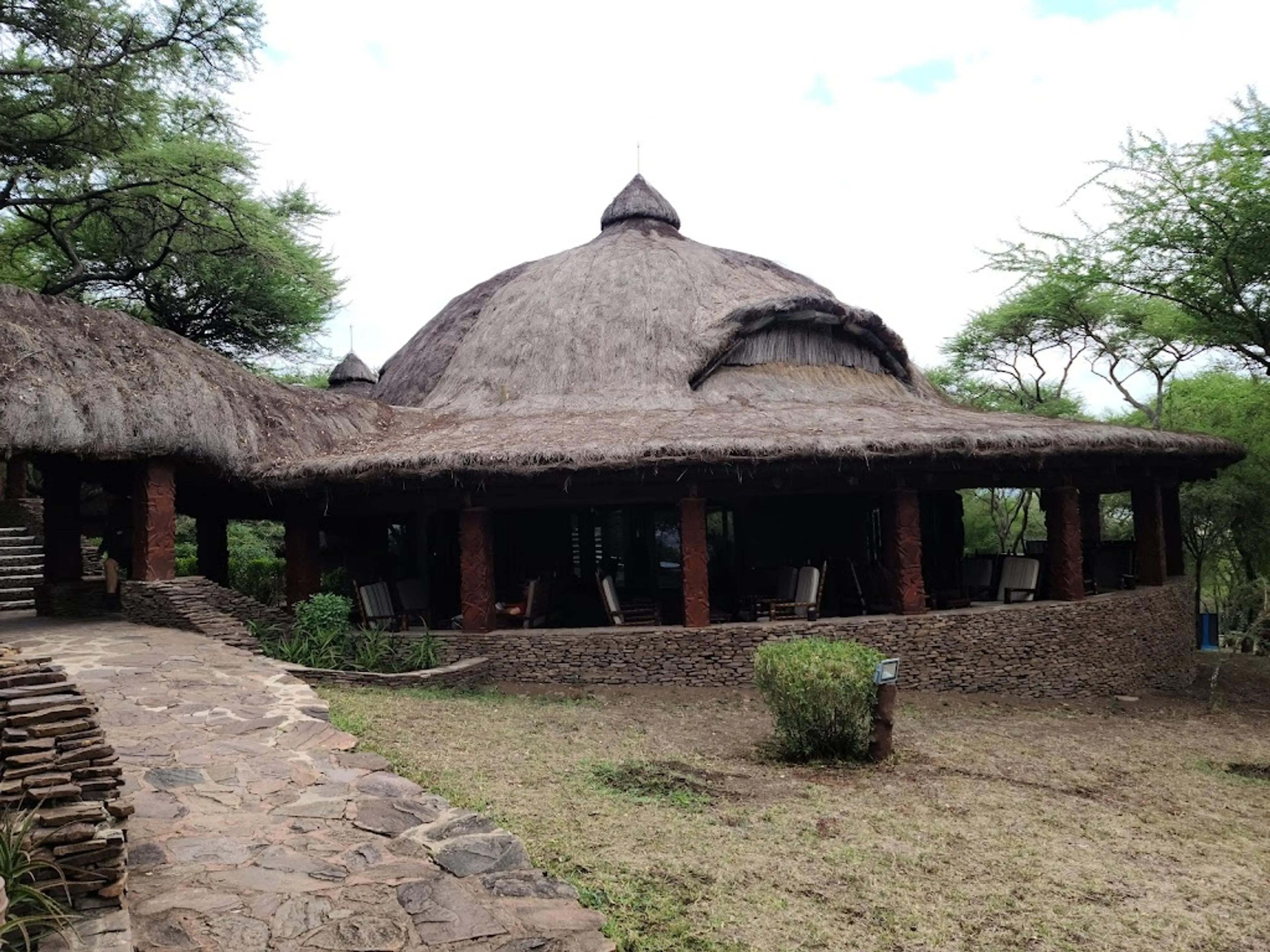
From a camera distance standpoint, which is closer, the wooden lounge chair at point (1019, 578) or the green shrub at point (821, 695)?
the green shrub at point (821, 695)

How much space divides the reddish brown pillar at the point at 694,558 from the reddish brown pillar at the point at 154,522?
6487 mm

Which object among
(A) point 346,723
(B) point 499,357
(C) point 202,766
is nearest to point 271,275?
(B) point 499,357

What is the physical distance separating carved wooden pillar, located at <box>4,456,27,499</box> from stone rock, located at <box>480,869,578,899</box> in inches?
792

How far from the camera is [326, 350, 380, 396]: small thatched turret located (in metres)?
21.4

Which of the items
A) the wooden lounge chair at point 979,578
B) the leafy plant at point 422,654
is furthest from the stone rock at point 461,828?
the wooden lounge chair at point 979,578

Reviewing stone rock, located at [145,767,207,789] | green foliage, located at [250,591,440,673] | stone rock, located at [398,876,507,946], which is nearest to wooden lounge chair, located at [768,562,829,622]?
green foliage, located at [250,591,440,673]

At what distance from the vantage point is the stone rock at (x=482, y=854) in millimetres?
4230

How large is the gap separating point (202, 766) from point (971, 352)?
82.5 feet

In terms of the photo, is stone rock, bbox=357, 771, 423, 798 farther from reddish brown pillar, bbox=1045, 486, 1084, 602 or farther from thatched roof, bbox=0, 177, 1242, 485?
reddish brown pillar, bbox=1045, 486, 1084, 602

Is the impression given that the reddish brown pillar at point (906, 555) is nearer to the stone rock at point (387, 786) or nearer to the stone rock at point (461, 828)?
the stone rock at point (387, 786)

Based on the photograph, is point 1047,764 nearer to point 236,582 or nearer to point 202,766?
point 202,766

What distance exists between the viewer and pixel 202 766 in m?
5.52

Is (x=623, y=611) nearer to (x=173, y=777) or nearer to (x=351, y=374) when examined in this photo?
(x=173, y=777)

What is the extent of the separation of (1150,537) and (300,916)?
14817mm
